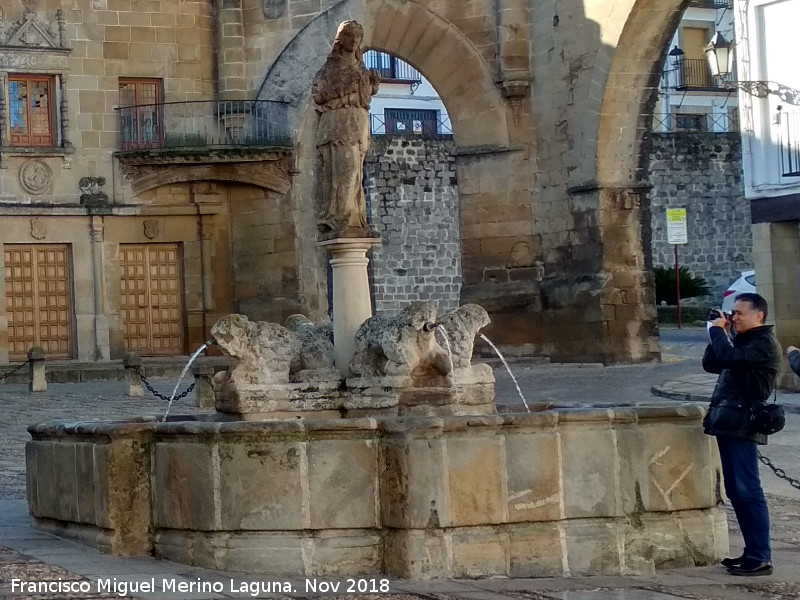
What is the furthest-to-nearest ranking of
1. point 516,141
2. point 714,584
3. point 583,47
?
point 516,141, point 583,47, point 714,584

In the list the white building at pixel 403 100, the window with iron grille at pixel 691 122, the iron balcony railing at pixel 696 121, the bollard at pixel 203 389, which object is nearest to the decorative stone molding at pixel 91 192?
the bollard at pixel 203 389

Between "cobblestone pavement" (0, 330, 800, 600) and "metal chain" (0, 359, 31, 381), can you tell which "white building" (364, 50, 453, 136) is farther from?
"cobblestone pavement" (0, 330, 800, 600)

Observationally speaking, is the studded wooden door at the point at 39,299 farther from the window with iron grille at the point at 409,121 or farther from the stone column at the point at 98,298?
the window with iron grille at the point at 409,121

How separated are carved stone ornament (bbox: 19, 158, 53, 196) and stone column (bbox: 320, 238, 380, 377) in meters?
15.8

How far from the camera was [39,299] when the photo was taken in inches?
944

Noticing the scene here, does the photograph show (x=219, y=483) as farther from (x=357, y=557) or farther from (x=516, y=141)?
(x=516, y=141)

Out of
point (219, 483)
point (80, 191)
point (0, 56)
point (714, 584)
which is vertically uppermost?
point (0, 56)

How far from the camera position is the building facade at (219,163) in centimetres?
2167

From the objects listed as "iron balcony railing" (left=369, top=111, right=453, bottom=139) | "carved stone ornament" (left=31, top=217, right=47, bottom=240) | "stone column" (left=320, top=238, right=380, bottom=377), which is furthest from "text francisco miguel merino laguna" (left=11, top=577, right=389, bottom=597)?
"iron balcony railing" (left=369, top=111, right=453, bottom=139)

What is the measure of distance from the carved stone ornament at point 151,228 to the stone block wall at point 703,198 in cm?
1193

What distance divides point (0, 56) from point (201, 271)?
4.35 m

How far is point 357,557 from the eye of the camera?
6.55 m

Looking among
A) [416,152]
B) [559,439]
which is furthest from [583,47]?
[559,439]

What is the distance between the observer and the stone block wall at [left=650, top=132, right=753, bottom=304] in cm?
3272
